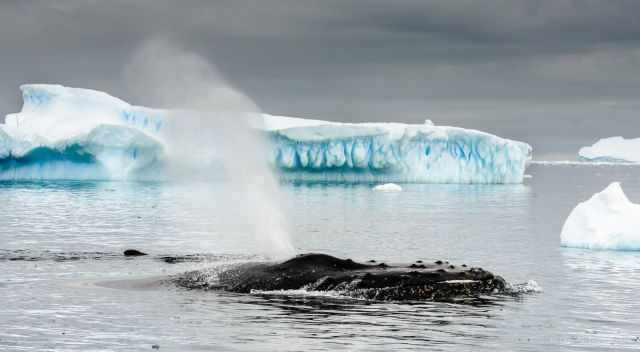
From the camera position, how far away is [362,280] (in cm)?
1998

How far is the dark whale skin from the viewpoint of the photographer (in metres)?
19.7

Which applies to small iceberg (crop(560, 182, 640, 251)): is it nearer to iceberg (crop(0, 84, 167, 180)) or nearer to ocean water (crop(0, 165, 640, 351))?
ocean water (crop(0, 165, 640, 351))

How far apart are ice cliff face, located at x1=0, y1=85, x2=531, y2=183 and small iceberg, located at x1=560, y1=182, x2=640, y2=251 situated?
49019 millimetres

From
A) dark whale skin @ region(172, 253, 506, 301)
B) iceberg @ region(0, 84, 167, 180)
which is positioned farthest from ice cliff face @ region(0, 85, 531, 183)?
dark whale skin @ region(172, 253, 506, 301)

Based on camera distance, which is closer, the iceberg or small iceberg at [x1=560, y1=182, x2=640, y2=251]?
small iceberg at [x1=560, y1=182, x2=640, y2=251]

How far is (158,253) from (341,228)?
56.2ft

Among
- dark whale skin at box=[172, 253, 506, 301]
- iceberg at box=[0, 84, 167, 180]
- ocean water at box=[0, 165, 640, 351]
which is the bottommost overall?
ocean water at box=[0, 165, 640, 351]

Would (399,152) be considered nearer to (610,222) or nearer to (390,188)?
(390,188)

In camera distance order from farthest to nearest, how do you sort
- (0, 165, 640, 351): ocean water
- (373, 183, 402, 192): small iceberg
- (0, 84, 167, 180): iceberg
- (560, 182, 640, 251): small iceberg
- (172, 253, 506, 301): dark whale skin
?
(373, 183, 402, 192): small iceberg, (0, 84, 167, 180): iceberg, (560, 182, 640, 251): small iceberg, (172, 253, 506, 301): dark whale skin, (0, 165, 640, 351): ocean water

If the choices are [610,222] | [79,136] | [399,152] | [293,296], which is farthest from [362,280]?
[399,152]

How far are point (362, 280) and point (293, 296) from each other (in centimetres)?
141

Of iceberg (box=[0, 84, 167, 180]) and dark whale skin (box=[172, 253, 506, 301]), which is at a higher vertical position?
iceberg (box=[0, 84, 167, 180])

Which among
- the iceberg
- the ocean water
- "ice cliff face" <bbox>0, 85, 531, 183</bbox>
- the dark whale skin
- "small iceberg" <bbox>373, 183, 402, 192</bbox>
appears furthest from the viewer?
"small iceberg" <bbox>373, 183, 402, 192</bbox>

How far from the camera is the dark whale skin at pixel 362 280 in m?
19.7
